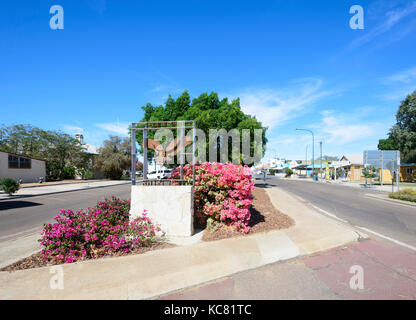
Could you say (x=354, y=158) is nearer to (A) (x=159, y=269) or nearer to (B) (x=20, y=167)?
(A) (x=159, y=269)

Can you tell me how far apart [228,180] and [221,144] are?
8967 mm

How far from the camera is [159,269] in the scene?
12.2 feet

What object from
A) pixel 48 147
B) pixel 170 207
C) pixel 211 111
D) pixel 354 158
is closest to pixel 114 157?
pixel 48 147

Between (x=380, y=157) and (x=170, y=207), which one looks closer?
(x=170, y=207)

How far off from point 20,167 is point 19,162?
60 centimetres

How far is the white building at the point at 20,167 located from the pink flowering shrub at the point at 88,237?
26861 millimetres

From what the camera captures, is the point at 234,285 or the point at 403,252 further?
the point at 403,252

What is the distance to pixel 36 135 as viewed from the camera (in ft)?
114

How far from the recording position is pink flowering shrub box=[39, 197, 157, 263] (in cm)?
429

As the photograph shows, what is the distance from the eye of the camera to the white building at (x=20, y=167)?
24514mm

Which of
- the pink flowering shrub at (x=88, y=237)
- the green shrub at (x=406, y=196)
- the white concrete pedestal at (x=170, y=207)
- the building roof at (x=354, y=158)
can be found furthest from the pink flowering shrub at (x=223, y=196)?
the building roof at (x=354, y=158)

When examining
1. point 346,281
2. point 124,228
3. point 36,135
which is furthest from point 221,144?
point 36,135

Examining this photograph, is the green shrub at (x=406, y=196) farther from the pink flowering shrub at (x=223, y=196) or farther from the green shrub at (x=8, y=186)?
the green shrub at (x=8, y=186)
